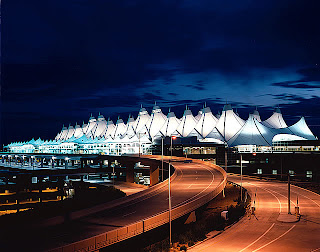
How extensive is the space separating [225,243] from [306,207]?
613 inches

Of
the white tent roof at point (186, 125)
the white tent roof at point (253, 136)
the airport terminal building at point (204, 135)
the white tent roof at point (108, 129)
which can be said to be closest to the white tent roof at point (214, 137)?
the airport terminal building at point (204, 135)

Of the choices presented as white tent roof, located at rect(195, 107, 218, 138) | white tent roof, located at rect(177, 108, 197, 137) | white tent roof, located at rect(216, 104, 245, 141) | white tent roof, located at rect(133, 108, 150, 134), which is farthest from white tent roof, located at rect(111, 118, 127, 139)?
white tent roof, located at rect(216, 104, 245, 141)

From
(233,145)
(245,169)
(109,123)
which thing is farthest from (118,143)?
(109,123)

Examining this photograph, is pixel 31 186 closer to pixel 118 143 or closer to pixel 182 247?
pixel 182 247

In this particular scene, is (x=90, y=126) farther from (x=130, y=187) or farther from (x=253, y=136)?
(x=130, y=187)

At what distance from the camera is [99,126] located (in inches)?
7328

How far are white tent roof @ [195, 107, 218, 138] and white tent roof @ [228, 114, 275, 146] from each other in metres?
21.5

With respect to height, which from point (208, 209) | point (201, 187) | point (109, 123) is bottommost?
point (208, 209)

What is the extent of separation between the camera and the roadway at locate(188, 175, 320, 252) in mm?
22578

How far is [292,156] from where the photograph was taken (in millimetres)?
71625

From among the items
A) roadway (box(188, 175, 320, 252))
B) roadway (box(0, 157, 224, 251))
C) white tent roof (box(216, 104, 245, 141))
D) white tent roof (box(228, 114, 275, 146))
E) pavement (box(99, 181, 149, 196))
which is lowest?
pavement (box(99, 181, 149, 196))

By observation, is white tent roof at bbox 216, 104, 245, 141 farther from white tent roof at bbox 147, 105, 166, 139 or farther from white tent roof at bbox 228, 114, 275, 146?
white tent roof at bbox 147, 105, 166, 139

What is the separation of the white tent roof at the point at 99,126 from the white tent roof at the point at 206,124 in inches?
2851

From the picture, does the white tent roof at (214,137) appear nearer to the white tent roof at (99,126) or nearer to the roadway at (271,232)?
the roadway at (271,232)
